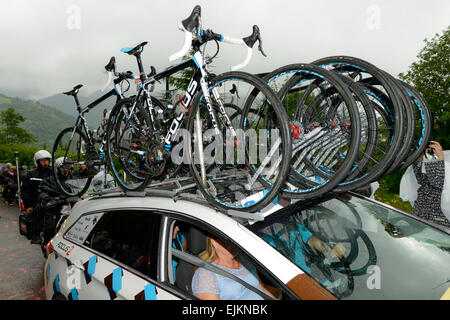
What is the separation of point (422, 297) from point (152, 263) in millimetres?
1603

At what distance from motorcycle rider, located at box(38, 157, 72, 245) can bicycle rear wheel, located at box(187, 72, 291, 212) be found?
352 cm

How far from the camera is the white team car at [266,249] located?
1.48m

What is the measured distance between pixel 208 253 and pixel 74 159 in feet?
13.8

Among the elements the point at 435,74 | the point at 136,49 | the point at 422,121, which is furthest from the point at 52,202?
the point at 435,74

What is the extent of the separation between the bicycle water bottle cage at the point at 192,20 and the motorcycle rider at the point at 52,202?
372 centimetres

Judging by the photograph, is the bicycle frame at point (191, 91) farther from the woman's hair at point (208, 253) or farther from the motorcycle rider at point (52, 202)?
the motorcycle rider at point (52, 202)

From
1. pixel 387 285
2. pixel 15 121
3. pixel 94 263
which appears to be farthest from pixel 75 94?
pixel 15 121

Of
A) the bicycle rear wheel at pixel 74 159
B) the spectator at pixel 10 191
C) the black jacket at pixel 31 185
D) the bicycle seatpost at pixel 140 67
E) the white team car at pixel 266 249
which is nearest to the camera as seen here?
the white team car at pixel 266 249

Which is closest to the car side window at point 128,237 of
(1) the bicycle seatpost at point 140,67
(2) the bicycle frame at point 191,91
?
(2) the bicycle frame at point 191,91

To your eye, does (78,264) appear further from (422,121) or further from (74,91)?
(74,91)

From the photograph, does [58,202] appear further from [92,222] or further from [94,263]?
[94,263]

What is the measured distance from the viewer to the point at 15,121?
191 ft

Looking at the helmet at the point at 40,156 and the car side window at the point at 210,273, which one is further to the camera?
the helmet at the point at 40,156

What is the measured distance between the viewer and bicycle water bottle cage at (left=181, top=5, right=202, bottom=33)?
7.58 feet
